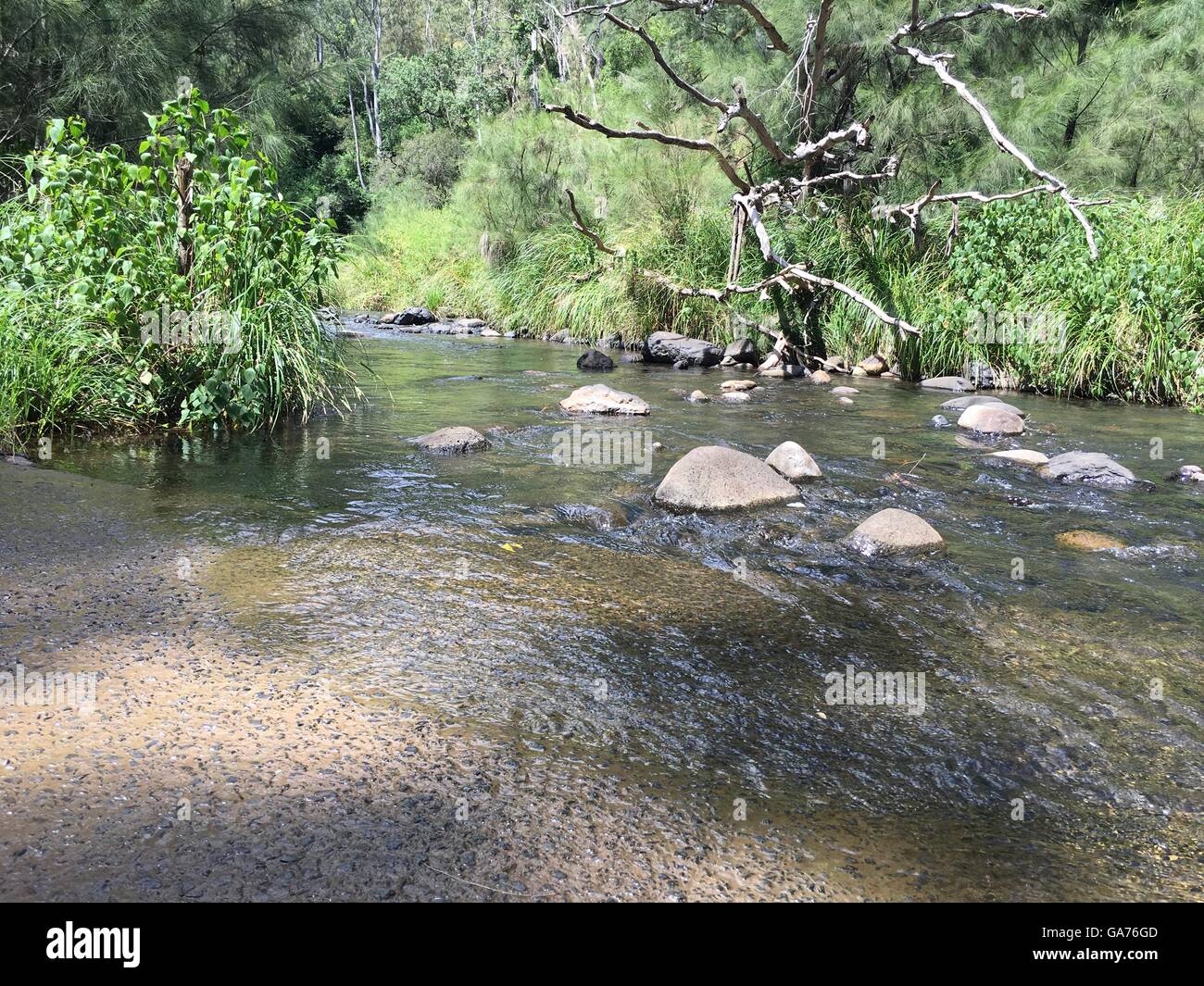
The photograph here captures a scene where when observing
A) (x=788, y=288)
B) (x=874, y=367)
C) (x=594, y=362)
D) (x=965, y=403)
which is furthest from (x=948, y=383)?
(x=594, y=362)

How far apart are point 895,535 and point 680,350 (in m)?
8.19

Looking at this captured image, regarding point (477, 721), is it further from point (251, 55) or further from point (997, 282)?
point (251, 55)

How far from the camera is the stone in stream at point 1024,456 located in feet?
21.9

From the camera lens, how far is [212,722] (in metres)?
2.71

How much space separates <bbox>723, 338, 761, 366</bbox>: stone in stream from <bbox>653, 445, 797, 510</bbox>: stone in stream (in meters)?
7.00

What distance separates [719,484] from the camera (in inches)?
215

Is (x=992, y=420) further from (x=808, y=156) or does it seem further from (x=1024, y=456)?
(x=808, y=156)

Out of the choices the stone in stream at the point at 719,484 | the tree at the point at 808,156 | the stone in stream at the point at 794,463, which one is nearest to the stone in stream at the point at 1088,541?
the stone in stream at the point at 719,484

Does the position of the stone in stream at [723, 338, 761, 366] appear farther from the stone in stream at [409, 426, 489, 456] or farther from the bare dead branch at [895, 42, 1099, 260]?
the stone in stream at [409, 426, 489, 456]

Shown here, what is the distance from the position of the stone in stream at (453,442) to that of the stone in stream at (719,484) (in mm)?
1806

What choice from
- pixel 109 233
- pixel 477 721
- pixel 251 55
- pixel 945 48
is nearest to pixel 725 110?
pixel 945 48

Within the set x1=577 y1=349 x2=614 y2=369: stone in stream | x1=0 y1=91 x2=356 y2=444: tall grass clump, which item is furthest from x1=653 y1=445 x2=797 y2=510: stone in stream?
x1=577 y1=349 x2=614 y2=369: stone in stream

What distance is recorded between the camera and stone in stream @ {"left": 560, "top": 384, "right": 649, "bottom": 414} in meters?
8.56

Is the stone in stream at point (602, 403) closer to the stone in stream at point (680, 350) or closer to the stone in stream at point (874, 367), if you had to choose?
the stone in stream at point (680, 350)
